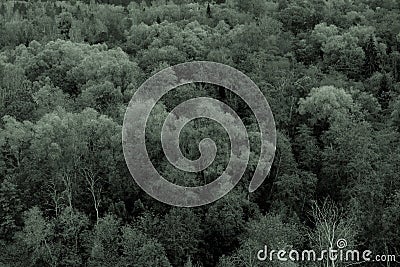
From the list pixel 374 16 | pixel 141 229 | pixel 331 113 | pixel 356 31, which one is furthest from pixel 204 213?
pixel 374 16

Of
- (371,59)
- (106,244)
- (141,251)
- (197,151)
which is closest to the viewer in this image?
(141,251)

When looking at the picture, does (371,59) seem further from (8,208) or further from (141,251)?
(8,208)

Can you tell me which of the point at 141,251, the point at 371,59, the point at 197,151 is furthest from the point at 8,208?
the point at 371,59

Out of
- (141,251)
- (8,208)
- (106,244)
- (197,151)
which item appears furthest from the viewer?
(197,151)

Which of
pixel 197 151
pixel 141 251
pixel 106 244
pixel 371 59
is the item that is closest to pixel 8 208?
pixel 106 244

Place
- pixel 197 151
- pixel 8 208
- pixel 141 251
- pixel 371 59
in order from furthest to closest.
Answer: pixel 371 59 → pixel 197 151 → pixel 8 208 → pixel 141 251

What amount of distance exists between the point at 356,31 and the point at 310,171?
37.3 meters

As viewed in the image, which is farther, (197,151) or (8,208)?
(197,151)

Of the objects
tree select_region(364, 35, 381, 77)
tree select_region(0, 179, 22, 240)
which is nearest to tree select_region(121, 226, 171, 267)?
tree select_region(0, 179, 22, 240)

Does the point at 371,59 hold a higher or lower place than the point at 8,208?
higher

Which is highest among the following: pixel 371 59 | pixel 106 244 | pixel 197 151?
pixel 371 59

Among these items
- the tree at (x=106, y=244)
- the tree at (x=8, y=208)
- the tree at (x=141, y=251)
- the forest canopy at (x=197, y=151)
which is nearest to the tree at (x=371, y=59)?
the forest canopy at (x=197, y=151)

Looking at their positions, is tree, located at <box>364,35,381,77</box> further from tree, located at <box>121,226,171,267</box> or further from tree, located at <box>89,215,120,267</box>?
tree, located at <box>121,226,171,267</box>

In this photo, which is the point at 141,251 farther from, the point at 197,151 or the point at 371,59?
the point at 371,59
